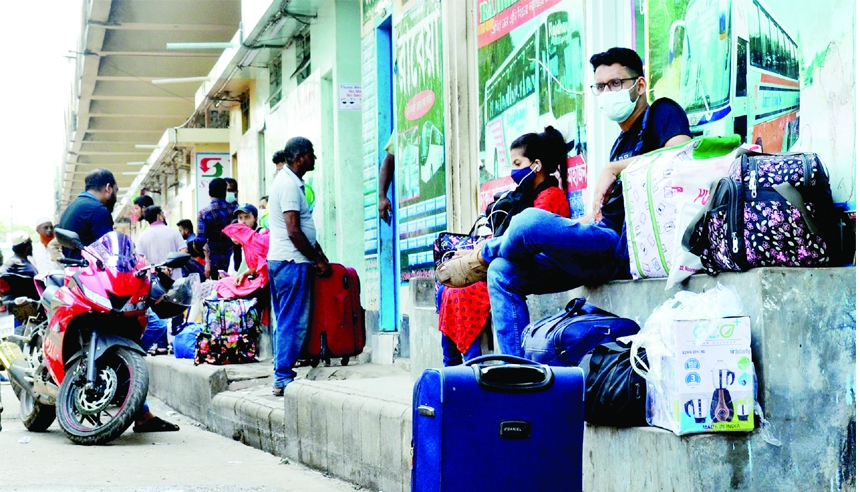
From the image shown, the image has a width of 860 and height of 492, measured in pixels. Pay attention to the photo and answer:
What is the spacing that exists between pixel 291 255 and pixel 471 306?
2.42 metres

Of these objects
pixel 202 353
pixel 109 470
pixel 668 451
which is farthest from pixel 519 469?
pixel 202 353

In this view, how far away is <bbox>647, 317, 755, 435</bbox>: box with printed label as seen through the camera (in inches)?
139

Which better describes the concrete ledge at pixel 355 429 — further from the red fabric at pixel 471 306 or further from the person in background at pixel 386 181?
the person in background at pixel 386 181

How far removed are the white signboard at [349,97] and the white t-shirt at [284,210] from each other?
355cm

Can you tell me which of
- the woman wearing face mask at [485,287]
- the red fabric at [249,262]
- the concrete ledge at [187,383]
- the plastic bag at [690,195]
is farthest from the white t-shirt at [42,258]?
the plastic bag at [690,195]

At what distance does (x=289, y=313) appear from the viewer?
7.95 m

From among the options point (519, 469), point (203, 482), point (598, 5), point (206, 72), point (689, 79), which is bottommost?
point (203, 482)

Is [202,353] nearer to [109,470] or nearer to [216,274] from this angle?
[216,274]

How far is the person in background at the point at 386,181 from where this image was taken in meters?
10.2

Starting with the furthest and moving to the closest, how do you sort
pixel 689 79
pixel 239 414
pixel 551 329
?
pixel 239 414, pixel 689 79, pixel 551 329

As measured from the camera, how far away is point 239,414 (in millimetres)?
7895

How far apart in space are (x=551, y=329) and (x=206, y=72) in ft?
68.2

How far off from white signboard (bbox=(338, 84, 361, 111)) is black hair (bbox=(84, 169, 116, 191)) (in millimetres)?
3545

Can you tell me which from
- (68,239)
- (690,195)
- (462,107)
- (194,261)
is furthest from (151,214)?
(690,195)
